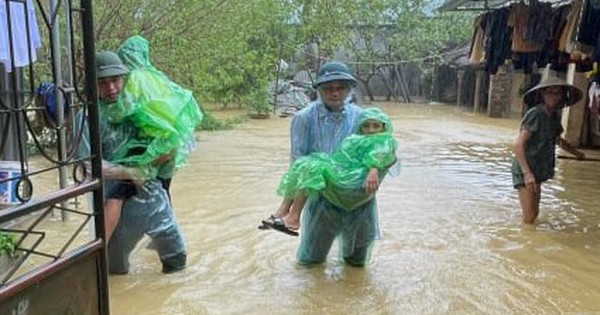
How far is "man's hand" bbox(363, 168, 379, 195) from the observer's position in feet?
12.3

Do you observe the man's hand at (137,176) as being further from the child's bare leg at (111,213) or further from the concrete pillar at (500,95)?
the concrete pillar at (500,95)

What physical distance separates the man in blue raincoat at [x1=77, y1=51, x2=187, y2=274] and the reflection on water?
0.53 ft

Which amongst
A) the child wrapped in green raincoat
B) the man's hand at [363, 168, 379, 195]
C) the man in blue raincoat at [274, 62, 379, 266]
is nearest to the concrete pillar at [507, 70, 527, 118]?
the man in blue raincoat at [274, 62, 379, 266]

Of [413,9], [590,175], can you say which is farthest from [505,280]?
[413,9]

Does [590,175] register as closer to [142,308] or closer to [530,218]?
[530,218]

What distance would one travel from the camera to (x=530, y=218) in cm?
568

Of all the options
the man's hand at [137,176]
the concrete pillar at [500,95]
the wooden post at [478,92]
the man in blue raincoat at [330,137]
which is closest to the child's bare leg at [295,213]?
the man in blue raincoat at [330,137]

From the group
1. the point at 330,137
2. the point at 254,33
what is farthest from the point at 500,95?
the point at 330,137


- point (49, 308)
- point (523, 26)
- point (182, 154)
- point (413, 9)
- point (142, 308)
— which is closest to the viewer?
point (49, 308)

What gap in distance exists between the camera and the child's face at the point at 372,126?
3.88 metres

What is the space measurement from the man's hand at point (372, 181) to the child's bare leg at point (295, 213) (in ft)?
1.28

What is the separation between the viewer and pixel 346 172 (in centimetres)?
383

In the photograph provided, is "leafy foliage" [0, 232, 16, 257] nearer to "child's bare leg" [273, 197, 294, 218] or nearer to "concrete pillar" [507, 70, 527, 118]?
"child's bare leg" [273, 197, 294, 218]

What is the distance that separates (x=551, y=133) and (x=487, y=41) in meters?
3.25
